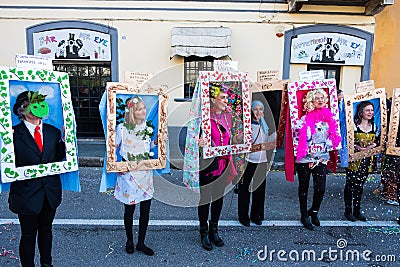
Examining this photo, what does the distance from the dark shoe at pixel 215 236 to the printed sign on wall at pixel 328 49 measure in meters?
6.12

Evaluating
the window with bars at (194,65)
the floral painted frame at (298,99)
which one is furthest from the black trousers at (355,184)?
the window with bars at (194,65)

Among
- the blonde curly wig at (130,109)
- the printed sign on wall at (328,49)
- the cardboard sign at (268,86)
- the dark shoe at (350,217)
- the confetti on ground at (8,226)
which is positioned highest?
the printed sign on wall at (328,49)

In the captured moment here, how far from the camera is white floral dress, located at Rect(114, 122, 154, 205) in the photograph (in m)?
2.98

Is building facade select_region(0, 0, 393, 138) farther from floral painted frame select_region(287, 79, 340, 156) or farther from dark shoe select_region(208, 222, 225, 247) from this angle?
dark shoe select_region(208, 222, 225, 247)

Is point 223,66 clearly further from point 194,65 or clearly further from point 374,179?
point 194,65

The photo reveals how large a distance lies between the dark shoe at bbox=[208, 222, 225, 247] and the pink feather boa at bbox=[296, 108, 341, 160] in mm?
1277

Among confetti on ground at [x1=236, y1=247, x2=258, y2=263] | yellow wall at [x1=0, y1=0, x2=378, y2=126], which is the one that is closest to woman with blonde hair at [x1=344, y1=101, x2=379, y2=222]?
confetti on ground at [x1=236, y1=247, x2=258, y2=263]

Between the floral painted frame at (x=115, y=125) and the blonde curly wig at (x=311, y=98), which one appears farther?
the blonde curly wig at (x=311, y=98)

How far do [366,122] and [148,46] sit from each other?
5939mm

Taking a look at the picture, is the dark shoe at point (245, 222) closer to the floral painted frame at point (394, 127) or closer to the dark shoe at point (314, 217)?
the dark shoe at point (314, 217)

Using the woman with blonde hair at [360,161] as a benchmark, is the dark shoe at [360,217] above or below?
below

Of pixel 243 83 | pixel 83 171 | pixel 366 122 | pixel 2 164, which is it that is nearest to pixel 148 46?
pixel 83 171

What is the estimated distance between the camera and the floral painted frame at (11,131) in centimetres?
234

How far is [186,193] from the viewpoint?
5.17 metres
